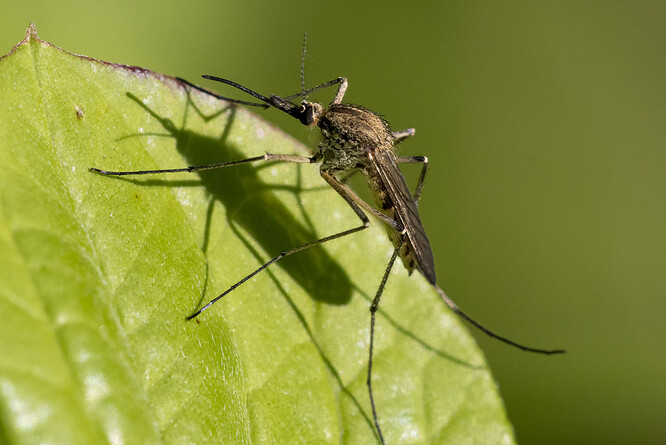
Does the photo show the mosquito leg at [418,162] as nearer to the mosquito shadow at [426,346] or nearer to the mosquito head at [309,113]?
the mosquito head at [309,113]

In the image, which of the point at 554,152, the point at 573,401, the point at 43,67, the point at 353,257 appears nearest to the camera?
the point at 43,67

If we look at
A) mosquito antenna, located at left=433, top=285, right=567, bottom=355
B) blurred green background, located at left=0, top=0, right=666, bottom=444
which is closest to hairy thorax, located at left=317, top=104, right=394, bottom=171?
blurred green background, located at left=0, top=0, right=666, bottom=444

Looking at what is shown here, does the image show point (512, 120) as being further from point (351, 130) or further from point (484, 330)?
point (484, 330)

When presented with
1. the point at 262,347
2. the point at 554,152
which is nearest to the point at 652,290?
the point at 554,152

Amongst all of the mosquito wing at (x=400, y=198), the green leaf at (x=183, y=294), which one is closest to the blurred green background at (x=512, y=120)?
the mosquito wing at (x=400, y=198)

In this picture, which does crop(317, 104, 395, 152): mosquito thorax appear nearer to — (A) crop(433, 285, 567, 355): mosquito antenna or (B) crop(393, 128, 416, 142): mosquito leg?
(B) crop(393, 128, 416, 142): mosquito leg

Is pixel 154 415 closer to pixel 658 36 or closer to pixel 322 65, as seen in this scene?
pixel 322 65
